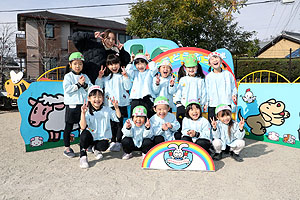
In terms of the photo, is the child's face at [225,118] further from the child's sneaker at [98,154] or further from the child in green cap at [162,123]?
the child's sneaker at [98,154]

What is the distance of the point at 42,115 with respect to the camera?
4141mm

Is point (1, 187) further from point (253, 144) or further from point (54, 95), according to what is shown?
point (253, 144)

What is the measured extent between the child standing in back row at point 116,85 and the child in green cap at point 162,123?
62cm

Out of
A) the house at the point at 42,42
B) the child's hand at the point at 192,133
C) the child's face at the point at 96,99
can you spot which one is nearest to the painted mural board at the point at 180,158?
the child's hand at the point at 192,133

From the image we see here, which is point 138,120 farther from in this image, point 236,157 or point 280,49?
point 280,49

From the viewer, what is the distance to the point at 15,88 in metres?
8.12

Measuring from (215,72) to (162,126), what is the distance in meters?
1.43

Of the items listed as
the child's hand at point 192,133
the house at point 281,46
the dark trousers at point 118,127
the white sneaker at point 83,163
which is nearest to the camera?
the white sneaker at point 83,163

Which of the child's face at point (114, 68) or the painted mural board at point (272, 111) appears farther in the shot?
the painted mural board at point (272, 111)

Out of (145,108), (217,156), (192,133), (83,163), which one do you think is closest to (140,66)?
(145,108)

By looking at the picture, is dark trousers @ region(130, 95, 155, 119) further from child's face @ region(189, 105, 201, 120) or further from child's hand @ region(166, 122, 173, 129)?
child's face @ region(189, 105, 201, 120)

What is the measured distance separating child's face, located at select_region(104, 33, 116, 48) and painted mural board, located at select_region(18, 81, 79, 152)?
1192 millimetres

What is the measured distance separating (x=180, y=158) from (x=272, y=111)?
2549mm

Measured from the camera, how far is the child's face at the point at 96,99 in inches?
136
